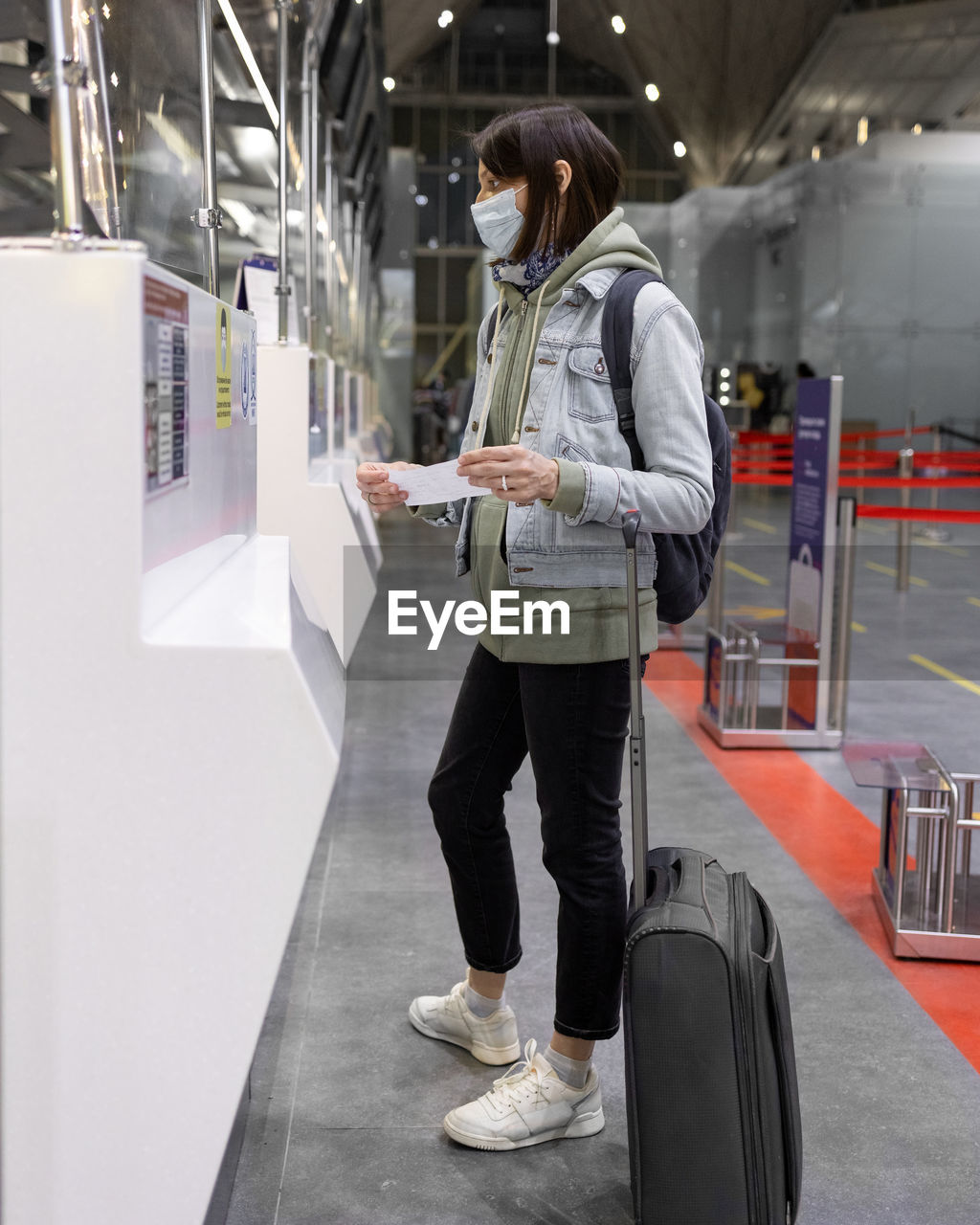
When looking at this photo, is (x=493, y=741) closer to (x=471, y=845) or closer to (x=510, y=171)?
(x=471, y=845)

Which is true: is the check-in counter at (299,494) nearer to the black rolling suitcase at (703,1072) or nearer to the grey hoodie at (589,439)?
the grey hoodie at (589,439)

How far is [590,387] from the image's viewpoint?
76.7 inches

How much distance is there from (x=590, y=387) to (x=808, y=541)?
3.44 metres

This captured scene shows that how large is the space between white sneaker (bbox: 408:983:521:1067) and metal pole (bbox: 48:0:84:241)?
1822 millimetres

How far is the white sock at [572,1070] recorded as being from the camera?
224cm

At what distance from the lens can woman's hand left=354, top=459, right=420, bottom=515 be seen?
1958mm

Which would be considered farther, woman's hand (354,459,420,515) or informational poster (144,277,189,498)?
A: woman's hand (354,459,420,515)

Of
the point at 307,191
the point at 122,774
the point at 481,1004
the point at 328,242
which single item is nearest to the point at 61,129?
the point at 122,774

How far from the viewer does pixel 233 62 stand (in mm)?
4160

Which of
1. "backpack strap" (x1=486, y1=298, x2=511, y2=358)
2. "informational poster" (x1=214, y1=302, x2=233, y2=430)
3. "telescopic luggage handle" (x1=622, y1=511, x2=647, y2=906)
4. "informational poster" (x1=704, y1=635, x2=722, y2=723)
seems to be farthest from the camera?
"informational poster" (x1=704, y1=635, x2=722, y2=723)

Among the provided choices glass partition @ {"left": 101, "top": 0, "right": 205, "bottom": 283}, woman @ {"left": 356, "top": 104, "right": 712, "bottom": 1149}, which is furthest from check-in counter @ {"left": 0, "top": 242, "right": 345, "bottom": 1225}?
glass partition @ {"left": 101, "top": 0, "right": 205, "bottom": 283}

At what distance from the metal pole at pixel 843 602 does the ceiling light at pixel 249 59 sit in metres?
2.56

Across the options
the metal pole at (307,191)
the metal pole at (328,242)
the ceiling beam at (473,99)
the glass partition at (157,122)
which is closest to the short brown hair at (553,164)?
the glass partition at (157,122)

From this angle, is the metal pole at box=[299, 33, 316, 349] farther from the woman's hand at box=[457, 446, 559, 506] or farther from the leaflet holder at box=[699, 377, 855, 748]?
the woman's hand at box=[457, 446, 559, 506]
